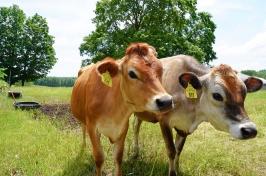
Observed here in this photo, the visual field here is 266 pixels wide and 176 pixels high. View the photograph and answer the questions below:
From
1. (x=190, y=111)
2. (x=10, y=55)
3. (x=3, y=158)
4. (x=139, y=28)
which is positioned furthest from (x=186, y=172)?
(x=10, y=55)

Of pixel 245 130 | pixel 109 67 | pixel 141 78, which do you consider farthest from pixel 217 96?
pixel 109 67

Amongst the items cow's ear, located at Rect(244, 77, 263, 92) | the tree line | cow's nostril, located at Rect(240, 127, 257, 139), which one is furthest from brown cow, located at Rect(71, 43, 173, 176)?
the tree line

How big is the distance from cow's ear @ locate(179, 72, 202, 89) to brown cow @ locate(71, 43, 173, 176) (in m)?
0.84

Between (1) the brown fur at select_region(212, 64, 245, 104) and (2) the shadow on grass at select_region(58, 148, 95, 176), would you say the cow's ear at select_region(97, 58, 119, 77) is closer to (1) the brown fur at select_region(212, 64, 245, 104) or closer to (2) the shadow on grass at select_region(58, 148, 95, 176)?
(1) the brown fur at select_region(212, 64, 245, 104)

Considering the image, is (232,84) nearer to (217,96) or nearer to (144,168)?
(217,96)

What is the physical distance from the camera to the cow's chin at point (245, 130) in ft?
18.0

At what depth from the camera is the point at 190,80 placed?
6523mm

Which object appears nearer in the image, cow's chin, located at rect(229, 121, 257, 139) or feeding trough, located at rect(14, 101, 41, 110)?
cow's chin, located at rect(229, 121, 257, 139)

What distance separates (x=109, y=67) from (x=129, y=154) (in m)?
2.89

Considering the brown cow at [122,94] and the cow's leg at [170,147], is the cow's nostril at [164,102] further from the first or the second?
the cow's leg at [170,147]

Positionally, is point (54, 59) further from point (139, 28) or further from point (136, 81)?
point (136, 81)

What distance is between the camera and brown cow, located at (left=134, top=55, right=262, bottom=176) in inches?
229

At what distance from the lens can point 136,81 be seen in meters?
5.34

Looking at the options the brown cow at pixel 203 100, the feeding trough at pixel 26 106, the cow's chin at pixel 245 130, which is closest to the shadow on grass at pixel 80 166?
the brown cow at pixel 203 100
